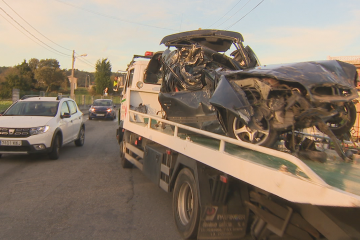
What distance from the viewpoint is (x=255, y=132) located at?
3.79 metres

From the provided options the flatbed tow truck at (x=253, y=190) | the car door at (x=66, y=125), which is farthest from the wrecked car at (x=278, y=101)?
the car door at (x=66, y=125)

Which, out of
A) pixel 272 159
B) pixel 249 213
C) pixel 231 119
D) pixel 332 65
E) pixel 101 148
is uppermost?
pixel 332 65

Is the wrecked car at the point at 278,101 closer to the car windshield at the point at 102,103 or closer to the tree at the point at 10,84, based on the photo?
the car windshield at the point at 102,103

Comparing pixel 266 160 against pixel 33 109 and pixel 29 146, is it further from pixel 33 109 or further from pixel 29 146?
pixel 33 109

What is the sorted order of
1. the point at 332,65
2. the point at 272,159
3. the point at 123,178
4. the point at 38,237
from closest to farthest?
the point at 272,159 → the point at 332,65 → the point at 38,237 → the point at 123,178

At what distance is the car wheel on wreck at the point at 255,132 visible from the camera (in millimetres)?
3605

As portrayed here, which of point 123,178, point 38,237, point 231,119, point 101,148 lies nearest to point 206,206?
point 231,119

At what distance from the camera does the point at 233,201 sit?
350cm

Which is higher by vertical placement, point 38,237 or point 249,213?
point 249,213

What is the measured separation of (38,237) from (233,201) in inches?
95.8

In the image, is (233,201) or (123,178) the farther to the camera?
(123,178)

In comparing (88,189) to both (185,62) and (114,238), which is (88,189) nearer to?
(114,238)

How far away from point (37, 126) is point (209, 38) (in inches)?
193

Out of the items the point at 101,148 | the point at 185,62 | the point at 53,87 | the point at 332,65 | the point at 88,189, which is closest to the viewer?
the point at 332,65
